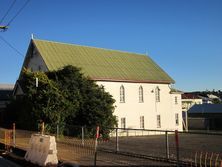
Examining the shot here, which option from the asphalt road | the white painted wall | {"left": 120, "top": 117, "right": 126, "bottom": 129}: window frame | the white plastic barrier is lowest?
the asphalt road

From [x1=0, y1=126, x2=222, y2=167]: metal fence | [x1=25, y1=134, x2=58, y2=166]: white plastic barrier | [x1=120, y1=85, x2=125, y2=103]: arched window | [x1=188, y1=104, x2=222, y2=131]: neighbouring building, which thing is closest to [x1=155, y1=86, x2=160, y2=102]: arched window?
[x1=120, y1=85, x2=125, y2=103]: arched window

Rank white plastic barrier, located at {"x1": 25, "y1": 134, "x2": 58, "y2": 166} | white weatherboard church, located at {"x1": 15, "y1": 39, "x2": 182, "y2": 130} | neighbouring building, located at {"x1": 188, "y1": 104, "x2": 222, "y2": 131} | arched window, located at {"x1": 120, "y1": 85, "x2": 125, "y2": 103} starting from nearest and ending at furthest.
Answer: white plastic barrier, located at {"x1": 25, "y1": 134, "x2": 58, "y2": 166}
white weatherboard church, located at {"x1": 15, "y1": 39, "x2": 182, "y2": 130}
arched window, located at {"x1": 120, "y1": 85, "x2": 125, "y2": 103}
neighbouring building, located at {"x1": 188, "y1": 104, "x2": 222, "y2": 131}

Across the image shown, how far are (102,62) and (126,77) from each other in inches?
143

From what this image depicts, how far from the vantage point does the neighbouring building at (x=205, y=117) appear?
6188 centimetres

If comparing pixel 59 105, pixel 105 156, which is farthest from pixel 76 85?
pixel 105 156

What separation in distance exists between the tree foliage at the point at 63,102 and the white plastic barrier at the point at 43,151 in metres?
11.5

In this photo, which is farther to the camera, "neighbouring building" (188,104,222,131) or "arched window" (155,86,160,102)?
"neighbouring building" (188,104,222,131)

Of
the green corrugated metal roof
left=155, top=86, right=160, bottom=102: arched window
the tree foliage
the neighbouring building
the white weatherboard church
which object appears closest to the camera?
the tree foliage

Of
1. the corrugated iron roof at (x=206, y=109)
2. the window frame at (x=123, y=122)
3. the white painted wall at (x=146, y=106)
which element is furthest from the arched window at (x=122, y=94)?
the corrugated iron roof at (x=206, y=109)

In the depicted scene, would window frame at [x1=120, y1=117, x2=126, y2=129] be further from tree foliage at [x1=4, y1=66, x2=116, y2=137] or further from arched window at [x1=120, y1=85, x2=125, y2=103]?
tree foliage at [x1=4, y1=66, x2=116, y2=137]

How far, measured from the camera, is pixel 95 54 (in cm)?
4584

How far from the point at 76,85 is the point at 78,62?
10198mm

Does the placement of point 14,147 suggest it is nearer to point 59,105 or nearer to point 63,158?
point 63,158

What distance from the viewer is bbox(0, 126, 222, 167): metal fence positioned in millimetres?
11192
